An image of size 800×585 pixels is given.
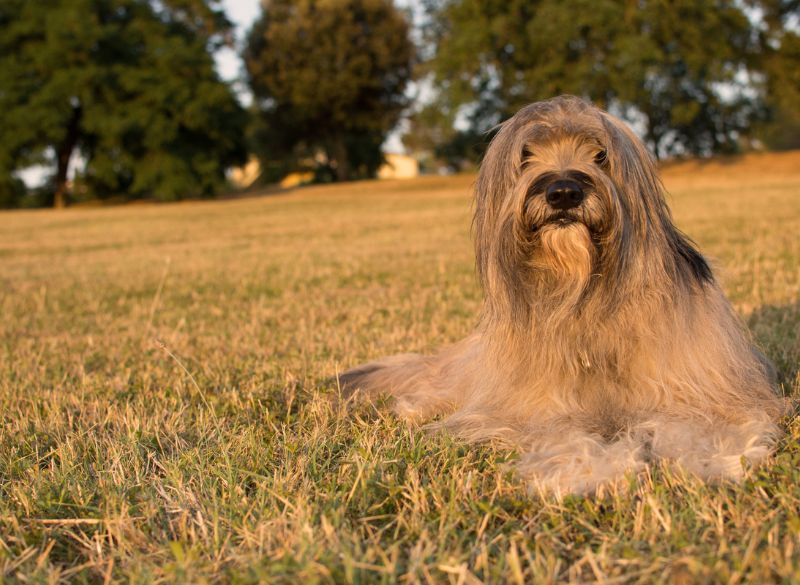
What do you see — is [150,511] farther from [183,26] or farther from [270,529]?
[183,26]

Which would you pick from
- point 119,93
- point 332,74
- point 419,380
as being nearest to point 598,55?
point 332,74

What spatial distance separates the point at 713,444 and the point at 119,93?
44.9m

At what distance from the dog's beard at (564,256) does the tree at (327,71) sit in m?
49.2

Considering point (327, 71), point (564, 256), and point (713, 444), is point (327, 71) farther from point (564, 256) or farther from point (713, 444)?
point (713, 444)

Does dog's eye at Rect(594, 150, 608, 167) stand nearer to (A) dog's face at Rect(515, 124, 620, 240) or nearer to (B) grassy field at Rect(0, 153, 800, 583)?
(A) dog's face at Rect(515, 124, 620, 240)

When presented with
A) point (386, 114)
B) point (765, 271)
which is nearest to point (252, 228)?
point (765, 271)

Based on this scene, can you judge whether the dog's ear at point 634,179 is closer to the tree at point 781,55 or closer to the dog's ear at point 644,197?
the dog's ear at point 644,197

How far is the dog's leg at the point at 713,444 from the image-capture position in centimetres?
281

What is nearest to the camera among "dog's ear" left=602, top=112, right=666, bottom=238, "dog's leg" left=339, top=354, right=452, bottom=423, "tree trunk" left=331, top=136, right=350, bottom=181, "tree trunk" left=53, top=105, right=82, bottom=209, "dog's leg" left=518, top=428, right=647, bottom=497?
"dog's leg" left=518, top=428, right=647, bottom=497

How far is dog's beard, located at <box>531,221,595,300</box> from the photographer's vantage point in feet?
10.4

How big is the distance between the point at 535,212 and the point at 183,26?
47.4 meters

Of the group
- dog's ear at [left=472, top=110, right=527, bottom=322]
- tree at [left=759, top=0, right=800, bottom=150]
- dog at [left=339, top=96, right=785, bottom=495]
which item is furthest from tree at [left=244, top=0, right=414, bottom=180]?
dog at [left=339, top=96, right=785, bottom=495]

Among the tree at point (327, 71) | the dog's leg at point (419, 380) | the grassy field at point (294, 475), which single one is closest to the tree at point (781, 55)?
the tree at point (327, 71)

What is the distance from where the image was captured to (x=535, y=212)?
10.6 ft
